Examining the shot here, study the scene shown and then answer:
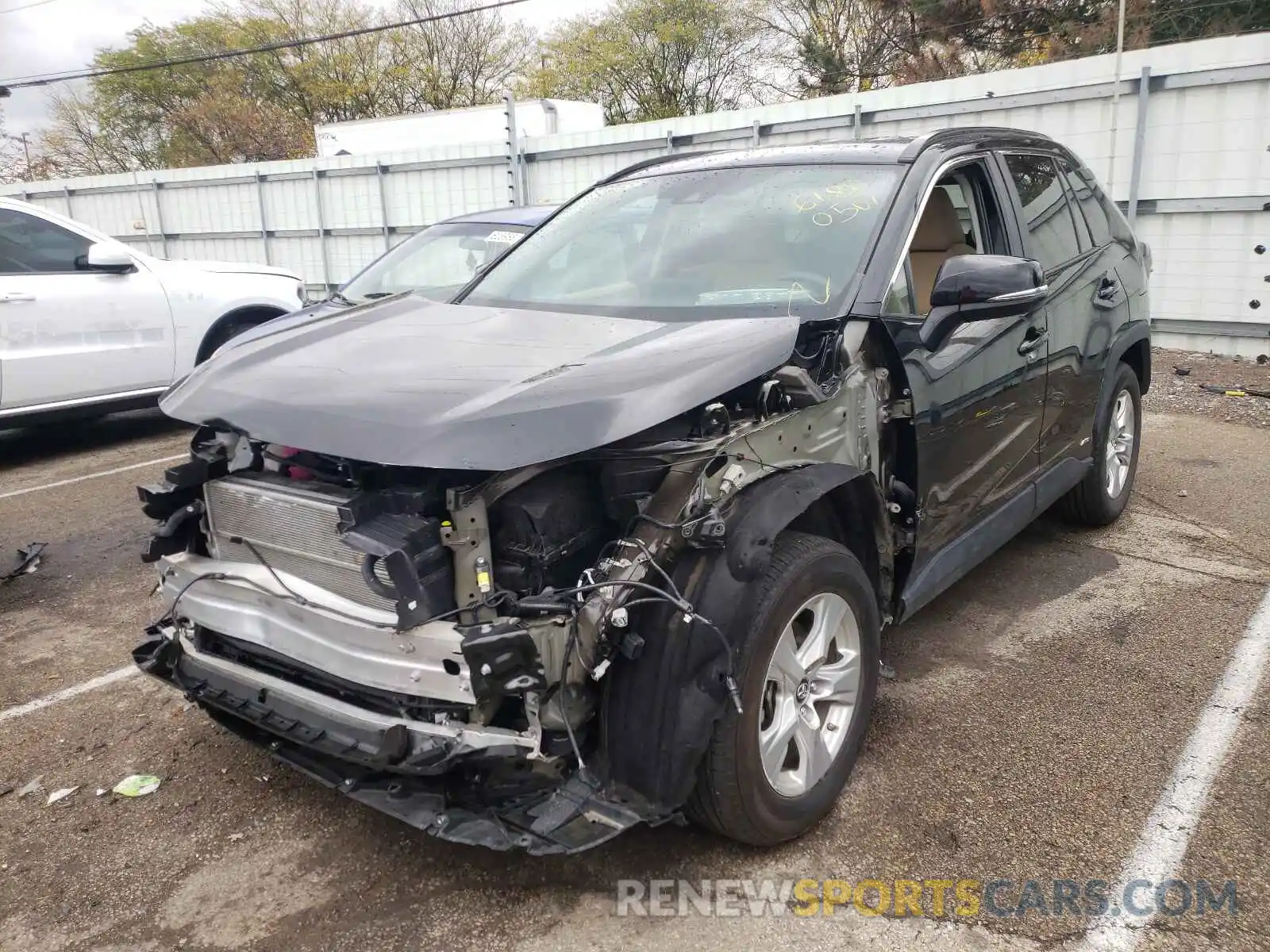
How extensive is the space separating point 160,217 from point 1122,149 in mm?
15659

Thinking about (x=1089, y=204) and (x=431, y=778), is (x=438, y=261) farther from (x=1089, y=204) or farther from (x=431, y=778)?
(x=431, y=778)

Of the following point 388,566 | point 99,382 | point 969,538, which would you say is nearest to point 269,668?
point 388,566

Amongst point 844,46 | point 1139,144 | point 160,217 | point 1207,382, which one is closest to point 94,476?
point 1207,382

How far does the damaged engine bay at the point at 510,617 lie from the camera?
2.18m

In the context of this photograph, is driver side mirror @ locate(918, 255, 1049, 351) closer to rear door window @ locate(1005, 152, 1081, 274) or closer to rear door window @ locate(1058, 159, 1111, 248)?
rear door window @ locate(1005, 152, 1081, 274)

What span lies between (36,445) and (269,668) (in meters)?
6.61

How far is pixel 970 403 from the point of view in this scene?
3.35 m

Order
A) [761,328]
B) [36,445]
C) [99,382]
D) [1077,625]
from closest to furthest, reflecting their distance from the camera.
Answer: [761,328] → [1077,625] → [99,382] → [36,445]

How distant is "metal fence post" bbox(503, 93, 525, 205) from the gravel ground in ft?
26.6

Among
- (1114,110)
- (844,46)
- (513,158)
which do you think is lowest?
(1114,110)

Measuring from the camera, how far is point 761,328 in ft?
8.89

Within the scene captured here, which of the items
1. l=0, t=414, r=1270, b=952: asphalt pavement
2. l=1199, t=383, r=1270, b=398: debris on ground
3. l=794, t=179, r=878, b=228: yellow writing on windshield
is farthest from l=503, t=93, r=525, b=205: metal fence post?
l=794, t=179, r=878, b=228: yellow writing on windshield

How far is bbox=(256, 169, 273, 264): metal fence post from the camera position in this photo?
51.8 feet

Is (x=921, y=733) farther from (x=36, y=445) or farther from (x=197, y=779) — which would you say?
(x=36, y=445)
